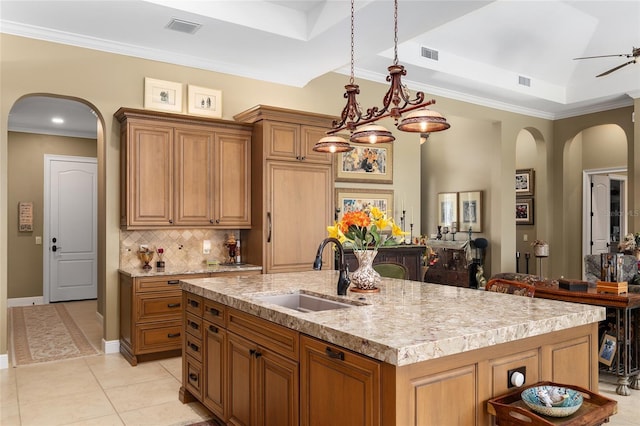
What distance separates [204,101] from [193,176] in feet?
3.01

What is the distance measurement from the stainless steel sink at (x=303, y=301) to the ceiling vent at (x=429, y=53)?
4.43 meters

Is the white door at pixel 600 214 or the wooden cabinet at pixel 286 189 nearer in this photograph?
the wooden cabinet at pixel 286 189

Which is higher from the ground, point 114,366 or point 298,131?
point 298,131

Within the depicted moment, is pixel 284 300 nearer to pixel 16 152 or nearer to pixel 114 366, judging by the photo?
pixel 114 366

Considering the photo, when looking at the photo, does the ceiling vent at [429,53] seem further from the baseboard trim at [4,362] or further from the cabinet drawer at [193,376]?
the baseboard trim at [4,362]

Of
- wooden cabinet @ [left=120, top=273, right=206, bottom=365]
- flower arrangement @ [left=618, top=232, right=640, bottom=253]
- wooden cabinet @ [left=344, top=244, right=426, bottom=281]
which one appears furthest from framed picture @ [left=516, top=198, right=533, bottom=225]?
wooden cabinet @ [left=120, top=273, right=206, bottom=365]

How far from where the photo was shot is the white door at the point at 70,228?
8148mm

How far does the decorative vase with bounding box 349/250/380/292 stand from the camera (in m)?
2.96

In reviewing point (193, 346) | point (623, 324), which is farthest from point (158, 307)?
point (623, 324)

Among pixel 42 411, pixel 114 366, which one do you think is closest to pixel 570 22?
pixel 114 366

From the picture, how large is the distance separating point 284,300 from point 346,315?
970 millimetres

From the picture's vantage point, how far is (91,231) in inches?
335

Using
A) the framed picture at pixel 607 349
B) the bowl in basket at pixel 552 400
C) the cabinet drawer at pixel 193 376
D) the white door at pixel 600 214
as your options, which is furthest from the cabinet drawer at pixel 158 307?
the white door at pixel 600 214

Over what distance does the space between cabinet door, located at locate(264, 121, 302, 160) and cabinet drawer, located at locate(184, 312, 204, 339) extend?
226 centimetres
